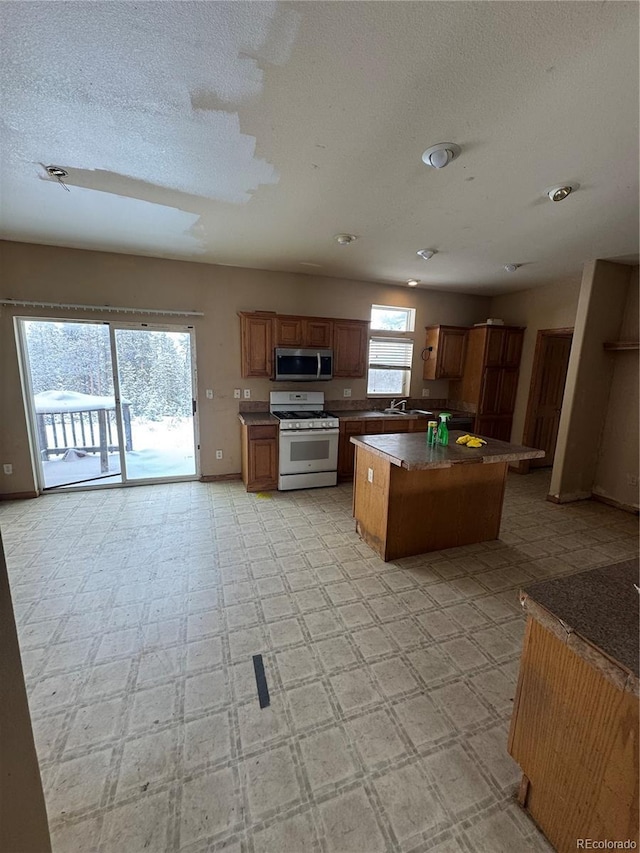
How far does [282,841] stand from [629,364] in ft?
16.6

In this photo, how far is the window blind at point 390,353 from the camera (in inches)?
201

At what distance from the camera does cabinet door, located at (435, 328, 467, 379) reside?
5117 mm

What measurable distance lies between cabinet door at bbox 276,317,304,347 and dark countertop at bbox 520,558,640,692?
376 cm

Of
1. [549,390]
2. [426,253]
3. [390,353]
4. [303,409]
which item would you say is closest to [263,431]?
[303,409]

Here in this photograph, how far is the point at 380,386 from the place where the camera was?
522cm

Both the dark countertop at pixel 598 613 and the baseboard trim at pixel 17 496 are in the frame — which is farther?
the baseboard trim at pixel 17 496

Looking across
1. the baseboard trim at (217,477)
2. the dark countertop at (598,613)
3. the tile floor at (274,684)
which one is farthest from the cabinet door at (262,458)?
the dark countertop at (598,613)

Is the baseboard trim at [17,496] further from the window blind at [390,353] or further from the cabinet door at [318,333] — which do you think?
the window blind at [390,353]

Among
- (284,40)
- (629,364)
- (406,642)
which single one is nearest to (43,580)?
(406,642)

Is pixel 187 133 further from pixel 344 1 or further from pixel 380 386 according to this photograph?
pixel 380 386

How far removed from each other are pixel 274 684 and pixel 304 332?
12.0ft

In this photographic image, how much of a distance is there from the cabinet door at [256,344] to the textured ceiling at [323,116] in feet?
4.26

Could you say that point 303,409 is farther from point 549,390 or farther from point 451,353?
point 549,390

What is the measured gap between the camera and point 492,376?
507cm
